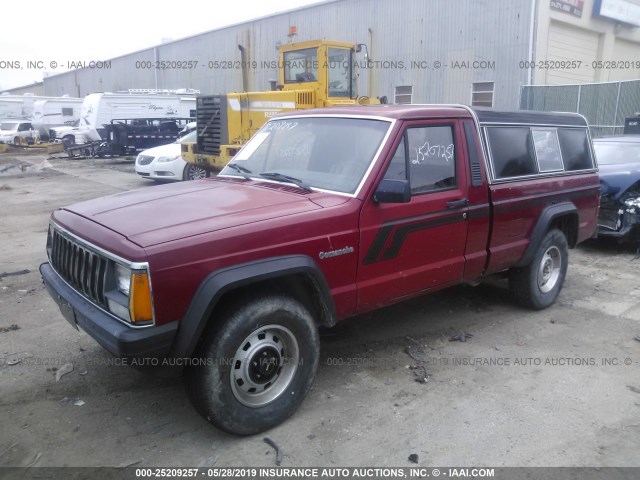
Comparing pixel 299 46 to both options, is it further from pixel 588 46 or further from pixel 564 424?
pixel 588 46

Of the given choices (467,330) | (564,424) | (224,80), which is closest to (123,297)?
(564,424)

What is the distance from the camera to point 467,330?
4871mm

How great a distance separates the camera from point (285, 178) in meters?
3.95

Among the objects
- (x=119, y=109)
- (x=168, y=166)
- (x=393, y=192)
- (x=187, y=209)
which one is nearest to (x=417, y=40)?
(x=168, y=166)

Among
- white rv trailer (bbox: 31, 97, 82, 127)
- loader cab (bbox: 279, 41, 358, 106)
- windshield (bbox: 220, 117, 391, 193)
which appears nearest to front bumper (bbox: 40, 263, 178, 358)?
windshield (bbox: 220, 117, 391, 193)

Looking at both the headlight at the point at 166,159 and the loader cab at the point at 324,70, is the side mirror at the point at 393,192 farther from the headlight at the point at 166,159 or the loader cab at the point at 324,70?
the headlight at the point at 166,159

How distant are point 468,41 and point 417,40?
98.8 inches

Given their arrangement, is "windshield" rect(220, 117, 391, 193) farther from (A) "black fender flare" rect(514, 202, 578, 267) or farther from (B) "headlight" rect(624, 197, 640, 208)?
(B) "headlight" rect(624, 197, 640, 208)

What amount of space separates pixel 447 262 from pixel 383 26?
20.8 m

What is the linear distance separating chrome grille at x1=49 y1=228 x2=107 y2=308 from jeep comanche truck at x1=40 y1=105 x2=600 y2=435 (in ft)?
0.04

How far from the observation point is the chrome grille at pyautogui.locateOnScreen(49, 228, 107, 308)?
3.04 meters

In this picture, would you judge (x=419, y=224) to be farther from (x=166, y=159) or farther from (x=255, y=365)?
(x=166, y=159)

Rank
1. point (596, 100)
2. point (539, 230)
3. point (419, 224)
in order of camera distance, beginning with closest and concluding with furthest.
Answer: point (419, 224) < point (539, 230) < point (596, 100)

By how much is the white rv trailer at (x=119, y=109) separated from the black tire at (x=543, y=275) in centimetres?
2185
